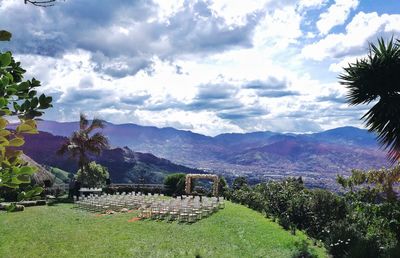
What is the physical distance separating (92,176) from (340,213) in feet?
93.7

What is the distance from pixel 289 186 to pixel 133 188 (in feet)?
67.0

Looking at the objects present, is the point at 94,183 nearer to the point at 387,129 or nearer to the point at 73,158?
the point at 73,158

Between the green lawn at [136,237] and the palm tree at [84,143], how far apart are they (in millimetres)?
14222

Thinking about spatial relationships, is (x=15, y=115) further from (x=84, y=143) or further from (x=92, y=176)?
(x=92, y=176)

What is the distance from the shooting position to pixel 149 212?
27297 mm

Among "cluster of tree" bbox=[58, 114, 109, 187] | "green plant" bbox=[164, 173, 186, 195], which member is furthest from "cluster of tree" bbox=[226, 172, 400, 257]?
"cluster of tree" bbox=[58, 114, 109, 187]

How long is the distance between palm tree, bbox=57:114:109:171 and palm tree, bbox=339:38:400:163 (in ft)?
97.8

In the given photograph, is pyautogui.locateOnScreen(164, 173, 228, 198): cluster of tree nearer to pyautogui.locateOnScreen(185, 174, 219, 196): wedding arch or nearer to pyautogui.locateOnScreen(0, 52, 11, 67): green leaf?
pyautogui.locateOnScreen(185, 174, 219, 196): wedding arch

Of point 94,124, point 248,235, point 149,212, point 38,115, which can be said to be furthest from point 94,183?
point 38,115

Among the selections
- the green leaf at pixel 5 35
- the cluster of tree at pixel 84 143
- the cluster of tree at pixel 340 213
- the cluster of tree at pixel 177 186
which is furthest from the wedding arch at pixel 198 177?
the green leaf at pixel 5 35

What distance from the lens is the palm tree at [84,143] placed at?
4200 cm

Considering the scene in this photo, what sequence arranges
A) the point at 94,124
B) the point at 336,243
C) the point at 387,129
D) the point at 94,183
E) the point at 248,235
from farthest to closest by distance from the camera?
the point at 94,183
the point at 94,124
the point at 248,235
the point at 336,243
the point at 387,129

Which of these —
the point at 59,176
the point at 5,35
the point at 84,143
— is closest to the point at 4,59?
the point at 5,35

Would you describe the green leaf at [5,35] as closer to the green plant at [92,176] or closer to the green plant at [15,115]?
the green plant at [15,115]
